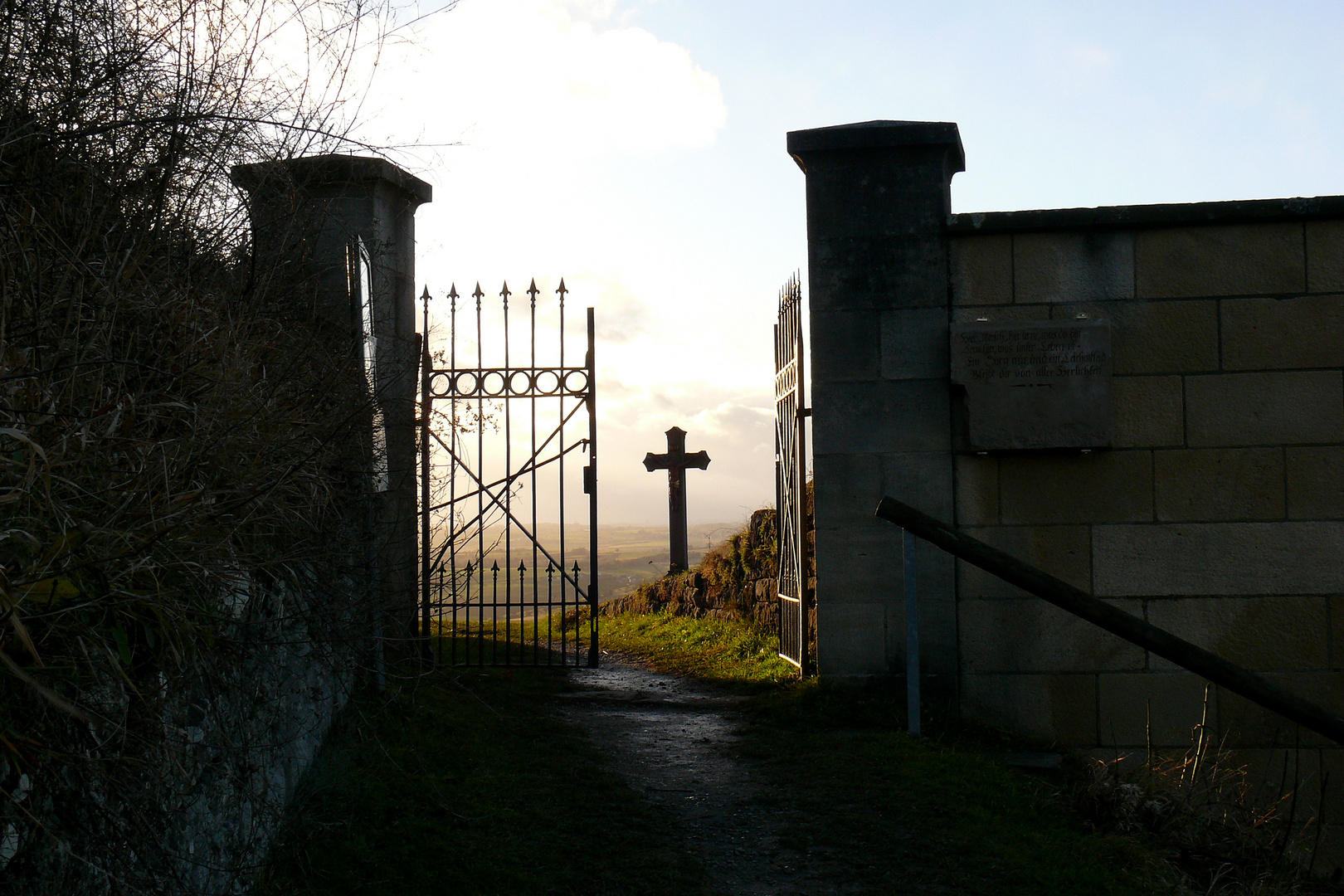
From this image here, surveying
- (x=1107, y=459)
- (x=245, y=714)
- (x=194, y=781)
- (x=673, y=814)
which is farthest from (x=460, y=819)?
(x=1107, y=459)

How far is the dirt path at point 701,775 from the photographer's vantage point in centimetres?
371

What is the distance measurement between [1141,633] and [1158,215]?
2.56 m

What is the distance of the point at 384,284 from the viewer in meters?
6.66

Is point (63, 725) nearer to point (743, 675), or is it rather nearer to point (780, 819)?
point (780, 819)

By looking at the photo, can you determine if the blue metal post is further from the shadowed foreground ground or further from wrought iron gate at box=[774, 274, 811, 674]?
wrought iron gate at box=[774, 274, 811, 674]

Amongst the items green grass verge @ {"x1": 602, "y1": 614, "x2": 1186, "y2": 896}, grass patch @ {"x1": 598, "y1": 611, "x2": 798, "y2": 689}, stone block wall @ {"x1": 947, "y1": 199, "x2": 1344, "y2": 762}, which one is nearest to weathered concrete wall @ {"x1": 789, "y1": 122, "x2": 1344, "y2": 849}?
stone block wall @ {"x1": 947, "y1": 199, "x2": 1344, "y2": 762}

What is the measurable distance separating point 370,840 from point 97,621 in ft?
6.33

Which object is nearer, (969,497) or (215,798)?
(215,798)

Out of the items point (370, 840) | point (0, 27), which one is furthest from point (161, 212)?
point (370, 840)

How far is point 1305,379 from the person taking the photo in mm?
5723

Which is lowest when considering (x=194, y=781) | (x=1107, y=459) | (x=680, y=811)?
(x=680, y=811)

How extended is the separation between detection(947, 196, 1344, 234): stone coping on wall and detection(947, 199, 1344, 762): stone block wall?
0.01 meters

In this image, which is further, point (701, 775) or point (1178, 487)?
point (1178, 487)

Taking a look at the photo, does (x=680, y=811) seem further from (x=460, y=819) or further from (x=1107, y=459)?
(x=1107, y=459)
